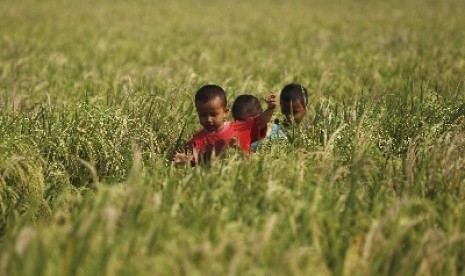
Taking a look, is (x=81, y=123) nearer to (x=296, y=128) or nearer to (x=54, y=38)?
(x=296, y=128)

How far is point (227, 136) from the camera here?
463cm

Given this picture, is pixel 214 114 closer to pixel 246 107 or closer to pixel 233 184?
pixel 246 107

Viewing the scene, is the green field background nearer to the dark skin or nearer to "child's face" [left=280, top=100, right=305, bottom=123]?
the dark skin

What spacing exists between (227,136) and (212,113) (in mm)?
234

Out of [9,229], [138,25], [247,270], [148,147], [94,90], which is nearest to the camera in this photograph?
[247,270]

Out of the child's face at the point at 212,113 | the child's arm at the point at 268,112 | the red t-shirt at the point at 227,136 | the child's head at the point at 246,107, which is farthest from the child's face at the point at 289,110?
the child's face at the point at 212,113

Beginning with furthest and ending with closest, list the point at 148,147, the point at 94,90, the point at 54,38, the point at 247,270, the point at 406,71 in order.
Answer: the point at 54,38 < the point at 406,71 < the point at 94,90 < the point at 148,147 < the point at 247,270

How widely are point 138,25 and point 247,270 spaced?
14.0 metres

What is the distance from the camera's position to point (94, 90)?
6406mm

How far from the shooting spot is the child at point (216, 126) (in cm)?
448

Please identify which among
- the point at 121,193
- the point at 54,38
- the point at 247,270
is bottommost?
the point at 247,270

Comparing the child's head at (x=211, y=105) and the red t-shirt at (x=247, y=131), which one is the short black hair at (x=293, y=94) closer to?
the red t-shirt at (x=247, y=131)

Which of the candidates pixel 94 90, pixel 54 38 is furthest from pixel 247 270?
pixel 54 38

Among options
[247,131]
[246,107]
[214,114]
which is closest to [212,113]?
[214,114]
